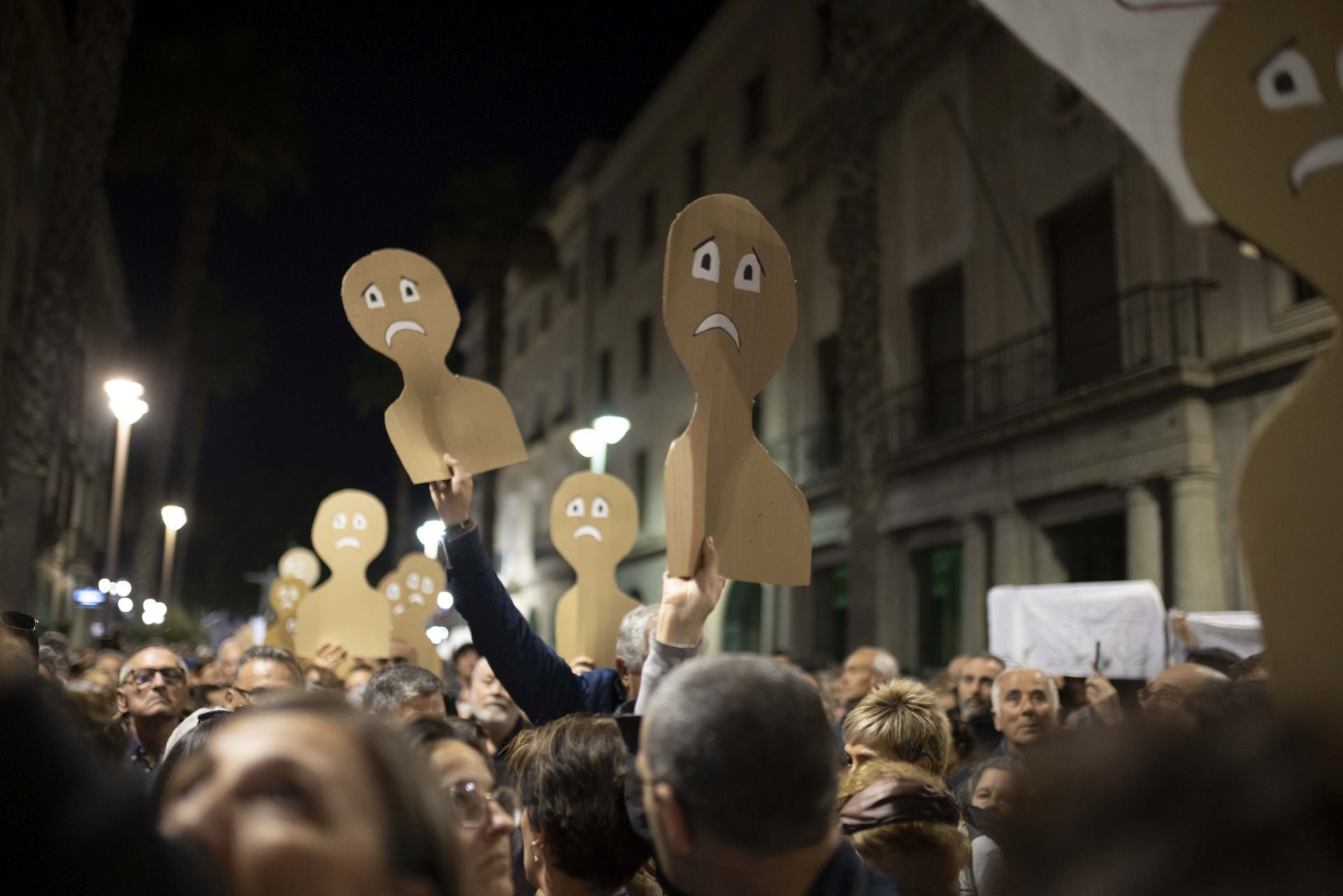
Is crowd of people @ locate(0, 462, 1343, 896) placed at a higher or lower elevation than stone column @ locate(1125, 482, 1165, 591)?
lower

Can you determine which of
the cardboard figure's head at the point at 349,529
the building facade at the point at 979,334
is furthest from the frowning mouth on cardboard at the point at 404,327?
the building facade at the point at 979,334

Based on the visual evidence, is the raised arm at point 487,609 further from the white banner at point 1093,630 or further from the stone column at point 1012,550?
the stone column at point 1012,550

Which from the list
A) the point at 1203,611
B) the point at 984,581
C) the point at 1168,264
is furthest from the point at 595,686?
the point at 984,581

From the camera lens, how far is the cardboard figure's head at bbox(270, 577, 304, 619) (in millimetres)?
11523

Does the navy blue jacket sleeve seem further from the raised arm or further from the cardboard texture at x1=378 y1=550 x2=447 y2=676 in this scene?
the cardboard texture at x1=378 y1=550 x2=447 y2=676

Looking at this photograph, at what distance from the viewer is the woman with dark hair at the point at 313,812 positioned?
147 centimetres

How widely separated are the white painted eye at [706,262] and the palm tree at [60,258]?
15.3 metres

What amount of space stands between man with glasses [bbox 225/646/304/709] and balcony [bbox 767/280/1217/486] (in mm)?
11429

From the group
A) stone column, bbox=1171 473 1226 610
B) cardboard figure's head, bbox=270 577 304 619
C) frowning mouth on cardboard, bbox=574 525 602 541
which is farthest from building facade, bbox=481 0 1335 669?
cardboard figure's head, bbox=270 577 304 619

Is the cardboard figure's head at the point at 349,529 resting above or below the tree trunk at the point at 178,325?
below

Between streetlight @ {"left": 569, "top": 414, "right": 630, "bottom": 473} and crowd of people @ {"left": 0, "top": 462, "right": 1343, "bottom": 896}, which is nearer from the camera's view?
crowd of people @ {"left": 0, "top": 462, "right": 1343, "bottom": 896}

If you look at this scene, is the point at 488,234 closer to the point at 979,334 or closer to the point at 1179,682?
the point at 979,334

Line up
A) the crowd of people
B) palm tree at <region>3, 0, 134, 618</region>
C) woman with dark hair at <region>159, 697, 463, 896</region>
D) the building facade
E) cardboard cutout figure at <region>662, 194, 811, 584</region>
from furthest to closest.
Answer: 1. palm tree at <region>3, 0, 134, 618</region>
2. the building facade
3. cardboard cutout figure at <region>662, 194, 811, 584</region>
4. woman with dark hair at <region>159, 697, 463, 896</region>
5. the crowd of people

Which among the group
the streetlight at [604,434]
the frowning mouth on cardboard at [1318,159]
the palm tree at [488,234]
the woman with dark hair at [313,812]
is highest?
the palm tree at [488,234]
